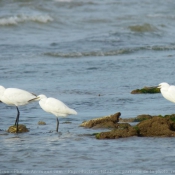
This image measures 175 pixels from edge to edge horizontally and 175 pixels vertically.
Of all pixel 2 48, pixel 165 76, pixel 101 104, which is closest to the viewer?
pixel 101 104

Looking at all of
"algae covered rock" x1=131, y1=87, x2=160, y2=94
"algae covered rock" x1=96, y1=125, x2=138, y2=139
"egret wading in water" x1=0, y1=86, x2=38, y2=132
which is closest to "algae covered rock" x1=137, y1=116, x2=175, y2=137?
"algae covered rock" x1=96, y1=125, x2=138, y2=139

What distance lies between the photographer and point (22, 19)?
88.0 ft

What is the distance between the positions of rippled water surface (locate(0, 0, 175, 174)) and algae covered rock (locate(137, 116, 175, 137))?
8.5 inches

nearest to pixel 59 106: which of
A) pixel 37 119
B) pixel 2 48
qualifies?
pixel 37 119

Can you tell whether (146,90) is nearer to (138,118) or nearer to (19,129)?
(138,118)

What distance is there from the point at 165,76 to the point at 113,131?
6270mm

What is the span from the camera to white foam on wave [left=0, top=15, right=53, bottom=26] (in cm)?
2584

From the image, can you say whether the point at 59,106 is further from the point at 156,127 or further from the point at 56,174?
the point at 56,174

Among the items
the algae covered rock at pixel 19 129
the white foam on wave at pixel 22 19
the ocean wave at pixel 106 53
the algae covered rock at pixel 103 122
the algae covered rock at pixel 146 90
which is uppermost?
the white foam on wave at pixel 22 19

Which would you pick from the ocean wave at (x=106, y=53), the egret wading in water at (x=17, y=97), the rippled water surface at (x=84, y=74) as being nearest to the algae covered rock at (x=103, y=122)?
the rippled water surface at (x=84, y=74)

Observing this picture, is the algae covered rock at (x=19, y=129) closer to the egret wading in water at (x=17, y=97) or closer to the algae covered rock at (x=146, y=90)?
the egret wading in water at (x=17, y=97)

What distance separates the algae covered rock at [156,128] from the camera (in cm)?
893

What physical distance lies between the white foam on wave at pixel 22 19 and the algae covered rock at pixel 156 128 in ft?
56.7

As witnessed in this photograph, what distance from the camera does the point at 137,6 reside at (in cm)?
3478
